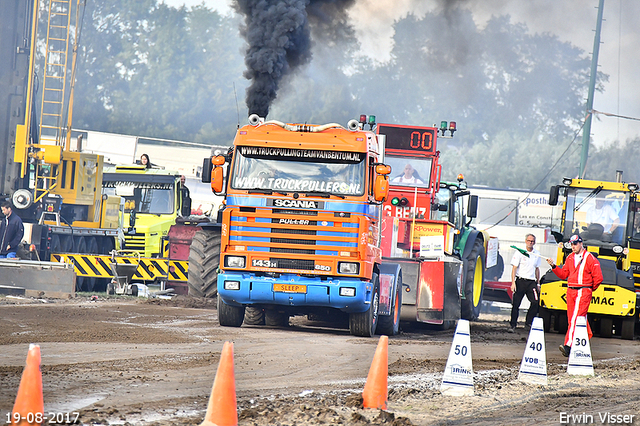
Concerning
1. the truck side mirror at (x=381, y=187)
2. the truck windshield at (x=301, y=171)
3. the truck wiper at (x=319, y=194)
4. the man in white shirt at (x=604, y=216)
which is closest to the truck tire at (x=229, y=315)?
the truck windshield at (x=301, y=171)

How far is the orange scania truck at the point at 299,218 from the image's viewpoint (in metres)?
13.2

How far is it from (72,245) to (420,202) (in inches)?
392

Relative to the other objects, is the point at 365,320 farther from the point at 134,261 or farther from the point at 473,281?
the point at 134,261

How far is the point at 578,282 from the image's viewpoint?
42.1ft

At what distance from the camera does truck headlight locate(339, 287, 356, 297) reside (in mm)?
13117

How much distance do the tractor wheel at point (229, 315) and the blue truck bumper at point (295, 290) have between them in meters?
0.85

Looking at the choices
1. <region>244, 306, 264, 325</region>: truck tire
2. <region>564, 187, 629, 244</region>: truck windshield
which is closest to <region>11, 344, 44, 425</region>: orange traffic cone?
<region>244, 306, 264, 325</region>: truck tire

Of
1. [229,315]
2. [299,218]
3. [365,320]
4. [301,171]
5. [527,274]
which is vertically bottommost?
[229,315]

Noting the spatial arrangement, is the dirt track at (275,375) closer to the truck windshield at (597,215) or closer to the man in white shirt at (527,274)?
the man in white shirt at (527,274)

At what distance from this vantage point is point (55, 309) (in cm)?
1614

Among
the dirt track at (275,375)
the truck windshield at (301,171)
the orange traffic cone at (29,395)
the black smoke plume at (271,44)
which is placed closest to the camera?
the orange traffic cone at (29,395)

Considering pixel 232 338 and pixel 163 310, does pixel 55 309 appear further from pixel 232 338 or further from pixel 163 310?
pixel 232 338

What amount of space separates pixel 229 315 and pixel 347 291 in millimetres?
2311

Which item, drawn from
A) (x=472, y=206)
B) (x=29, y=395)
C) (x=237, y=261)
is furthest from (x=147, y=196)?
(x=29, y=395)
